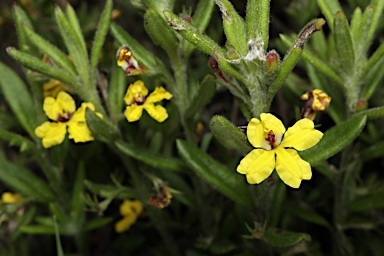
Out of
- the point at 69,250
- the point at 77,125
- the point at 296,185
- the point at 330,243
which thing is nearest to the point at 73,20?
the point at 77,125

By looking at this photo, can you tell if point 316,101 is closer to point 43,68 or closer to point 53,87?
A: point 43,68

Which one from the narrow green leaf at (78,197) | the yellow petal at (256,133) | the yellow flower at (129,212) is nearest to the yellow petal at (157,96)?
the yellow petal at (256,133)

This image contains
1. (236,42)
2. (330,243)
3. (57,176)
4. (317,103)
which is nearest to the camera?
(236,42)

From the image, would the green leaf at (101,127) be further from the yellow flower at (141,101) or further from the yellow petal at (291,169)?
the yellow petal at (291,169)

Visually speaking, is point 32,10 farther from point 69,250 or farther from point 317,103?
point 317,103

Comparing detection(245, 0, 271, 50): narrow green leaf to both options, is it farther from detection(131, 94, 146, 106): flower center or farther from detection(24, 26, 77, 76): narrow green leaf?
detection(24, 26, 77, 76): narrow green leaf

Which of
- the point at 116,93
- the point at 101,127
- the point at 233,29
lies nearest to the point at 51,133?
the point at 101,127

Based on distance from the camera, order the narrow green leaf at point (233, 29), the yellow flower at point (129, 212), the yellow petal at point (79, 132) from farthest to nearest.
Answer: the yellow flower at point (129, 212)
the yellow petal at point (79, 132)
the narrow green leaf at point (233, 29)
